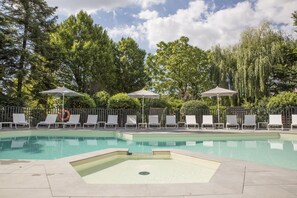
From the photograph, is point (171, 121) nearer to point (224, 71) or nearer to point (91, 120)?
point (91, 120)

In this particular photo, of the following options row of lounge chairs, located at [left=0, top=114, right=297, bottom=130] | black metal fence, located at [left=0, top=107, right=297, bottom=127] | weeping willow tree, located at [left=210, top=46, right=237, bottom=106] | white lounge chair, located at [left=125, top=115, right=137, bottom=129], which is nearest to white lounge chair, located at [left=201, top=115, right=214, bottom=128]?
row of lounge chairs, located at [left=0, top=114, right=297, bottom=130]

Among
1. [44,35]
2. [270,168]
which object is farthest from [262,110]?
[44,35]

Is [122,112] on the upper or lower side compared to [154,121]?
upper

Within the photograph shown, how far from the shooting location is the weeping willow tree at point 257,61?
59.9 feet

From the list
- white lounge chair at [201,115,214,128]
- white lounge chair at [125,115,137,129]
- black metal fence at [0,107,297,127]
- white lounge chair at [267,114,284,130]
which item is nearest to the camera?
white lounge chair at [267,114,284,130]

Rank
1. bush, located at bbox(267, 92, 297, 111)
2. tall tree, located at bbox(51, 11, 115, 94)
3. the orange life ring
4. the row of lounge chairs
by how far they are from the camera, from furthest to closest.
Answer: tall tree, located at bbox(51, 11, 115, 94) → the orange life ring → bush, located at bbox(267, 92, 297, 111) → the row of lounge chairs

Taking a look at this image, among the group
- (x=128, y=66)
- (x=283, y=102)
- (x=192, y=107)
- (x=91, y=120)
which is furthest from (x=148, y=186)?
(x=128, y=66)

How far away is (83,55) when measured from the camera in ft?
79.7

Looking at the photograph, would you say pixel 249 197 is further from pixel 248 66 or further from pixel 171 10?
pixel 248 66

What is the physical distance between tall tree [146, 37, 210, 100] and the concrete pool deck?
2086 cm

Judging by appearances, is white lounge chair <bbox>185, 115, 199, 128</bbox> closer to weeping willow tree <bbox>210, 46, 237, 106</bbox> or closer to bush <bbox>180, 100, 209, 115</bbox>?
bush <bbox>180, 100, 209, 115</bbox>

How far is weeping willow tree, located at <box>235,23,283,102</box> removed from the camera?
719 inches

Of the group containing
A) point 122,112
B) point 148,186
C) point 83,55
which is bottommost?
point 148,186

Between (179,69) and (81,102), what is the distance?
11848 mm
